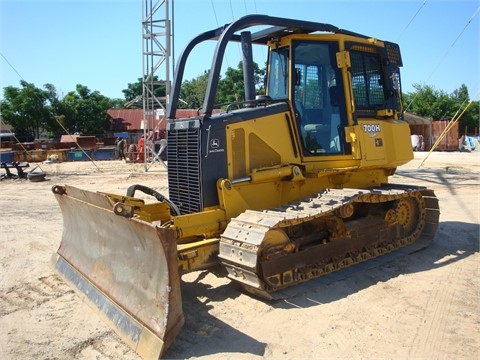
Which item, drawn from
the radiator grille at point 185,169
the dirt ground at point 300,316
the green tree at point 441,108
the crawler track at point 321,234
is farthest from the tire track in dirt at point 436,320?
the green tree at point 441,108

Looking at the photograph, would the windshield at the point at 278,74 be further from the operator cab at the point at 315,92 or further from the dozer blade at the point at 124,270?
the dozer blade at the point at 124,270

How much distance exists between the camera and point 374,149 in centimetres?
624

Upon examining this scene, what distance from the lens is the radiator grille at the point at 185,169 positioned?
5230 millimetres

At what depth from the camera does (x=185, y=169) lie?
5469 mm

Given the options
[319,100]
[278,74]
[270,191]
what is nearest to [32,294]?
[270,191]

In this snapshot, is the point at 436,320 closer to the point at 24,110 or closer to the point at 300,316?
the point at 300,316

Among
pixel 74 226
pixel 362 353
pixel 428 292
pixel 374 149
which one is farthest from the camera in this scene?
pixel 374 149

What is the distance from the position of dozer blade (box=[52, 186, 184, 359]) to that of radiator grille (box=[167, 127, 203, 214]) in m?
1.10

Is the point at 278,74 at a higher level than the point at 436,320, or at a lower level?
higher

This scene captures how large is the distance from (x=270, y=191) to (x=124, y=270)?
2147 millimetres

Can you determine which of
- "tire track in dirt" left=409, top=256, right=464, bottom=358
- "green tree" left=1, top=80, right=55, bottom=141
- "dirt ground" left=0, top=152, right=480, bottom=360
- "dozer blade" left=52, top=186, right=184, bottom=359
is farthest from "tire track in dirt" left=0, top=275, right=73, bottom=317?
"green tree" left=1, top=80, right=55, bottom=141

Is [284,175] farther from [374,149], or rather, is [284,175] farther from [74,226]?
[74,226]

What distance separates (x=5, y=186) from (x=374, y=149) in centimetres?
1428

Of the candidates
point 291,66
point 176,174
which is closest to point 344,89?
point 291,66
